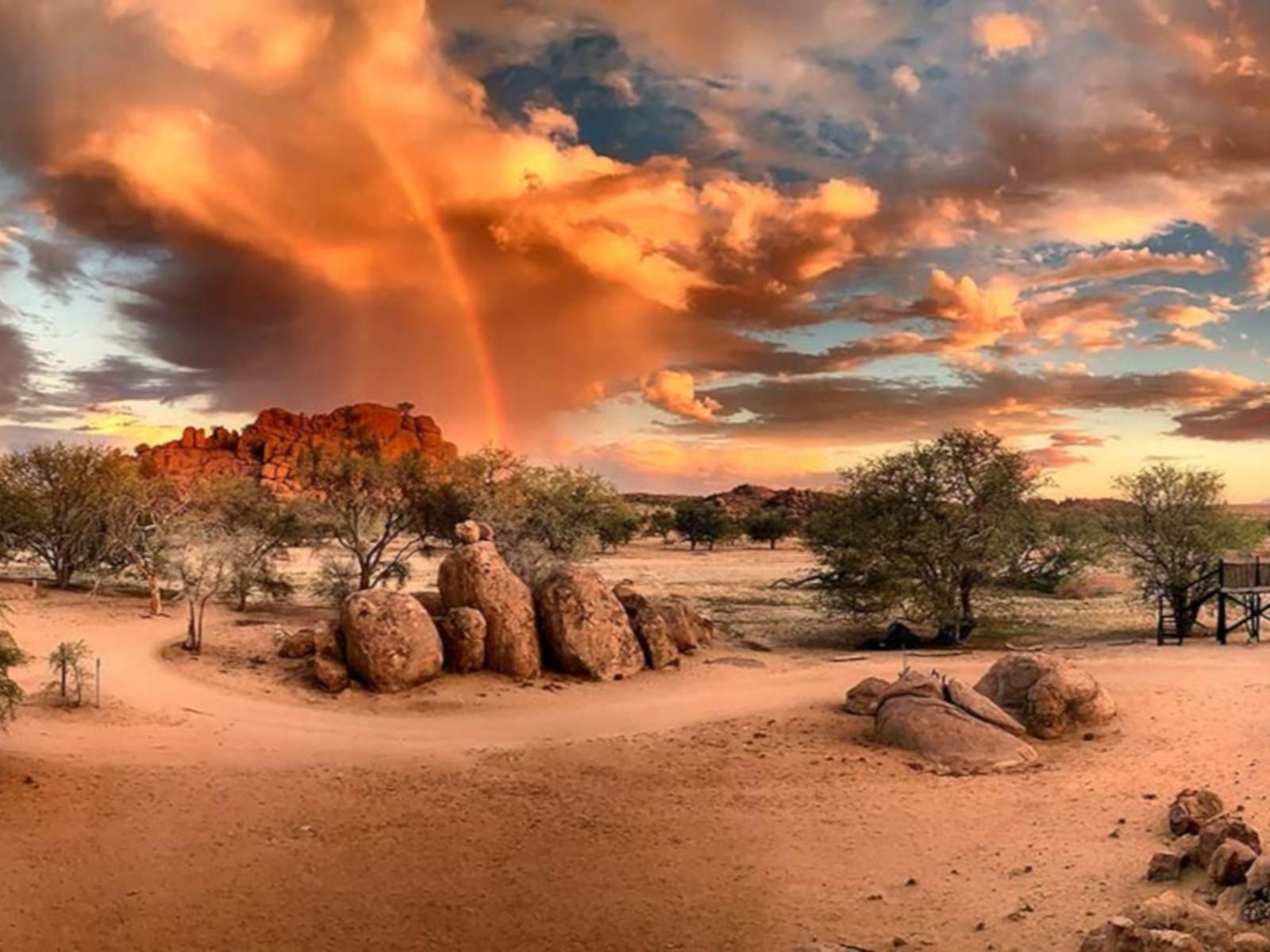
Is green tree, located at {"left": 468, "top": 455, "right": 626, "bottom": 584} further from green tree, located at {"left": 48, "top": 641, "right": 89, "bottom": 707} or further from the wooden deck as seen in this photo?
the wooden deck

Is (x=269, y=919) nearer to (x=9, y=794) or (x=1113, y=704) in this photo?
(x=9, y=794)

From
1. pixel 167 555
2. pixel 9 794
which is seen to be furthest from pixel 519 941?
pixel 167 555

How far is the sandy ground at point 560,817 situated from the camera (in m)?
12.6

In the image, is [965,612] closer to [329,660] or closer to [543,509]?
[543,509]

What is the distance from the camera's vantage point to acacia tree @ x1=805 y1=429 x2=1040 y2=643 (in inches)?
1448

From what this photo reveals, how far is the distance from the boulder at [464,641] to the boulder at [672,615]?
17.9 feet

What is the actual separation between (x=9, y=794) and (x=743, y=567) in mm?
65885

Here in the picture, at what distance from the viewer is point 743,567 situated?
7944cm

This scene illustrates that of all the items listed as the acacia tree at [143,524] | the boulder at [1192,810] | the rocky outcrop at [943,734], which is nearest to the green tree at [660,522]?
the acacia tree at [143,524]

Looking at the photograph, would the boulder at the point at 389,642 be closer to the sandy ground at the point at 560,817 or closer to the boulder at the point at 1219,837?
the sandy ground at the point at 560,817

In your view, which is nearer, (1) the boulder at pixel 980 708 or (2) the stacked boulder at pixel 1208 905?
(2) the stacked boulder at pixel 1208 905

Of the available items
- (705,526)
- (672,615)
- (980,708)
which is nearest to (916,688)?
(980,708)

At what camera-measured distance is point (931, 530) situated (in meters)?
37.1

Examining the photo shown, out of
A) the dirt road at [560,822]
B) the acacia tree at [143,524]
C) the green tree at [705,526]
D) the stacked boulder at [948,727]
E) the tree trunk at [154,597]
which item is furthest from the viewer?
the green tree at [705,526]
